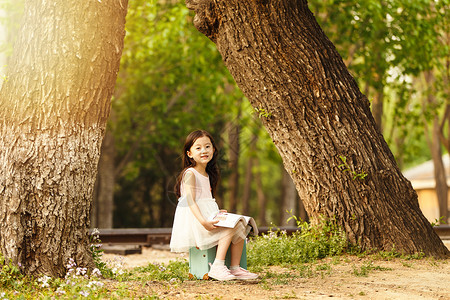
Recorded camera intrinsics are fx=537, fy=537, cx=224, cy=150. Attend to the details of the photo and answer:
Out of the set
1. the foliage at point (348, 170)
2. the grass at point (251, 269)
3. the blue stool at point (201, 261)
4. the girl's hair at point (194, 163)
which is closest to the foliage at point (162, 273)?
the grass at point (251, 269)

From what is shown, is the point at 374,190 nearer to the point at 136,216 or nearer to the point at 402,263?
the point at 402,263

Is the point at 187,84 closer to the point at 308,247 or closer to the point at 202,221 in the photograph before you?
the point at 308,247

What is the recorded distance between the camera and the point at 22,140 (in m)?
4.84

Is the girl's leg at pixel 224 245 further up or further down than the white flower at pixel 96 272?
further up

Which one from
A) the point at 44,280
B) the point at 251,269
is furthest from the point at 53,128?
the point at 251,269

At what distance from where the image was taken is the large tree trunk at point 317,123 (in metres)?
6.63

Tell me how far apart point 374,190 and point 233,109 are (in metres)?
10.6

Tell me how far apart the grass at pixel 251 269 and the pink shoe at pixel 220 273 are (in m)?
0.17

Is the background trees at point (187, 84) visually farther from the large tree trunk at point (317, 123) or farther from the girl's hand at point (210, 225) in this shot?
the girl's hand at point (210, 225)

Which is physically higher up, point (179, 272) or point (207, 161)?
point (207, 161)

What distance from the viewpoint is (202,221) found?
5.29 meters

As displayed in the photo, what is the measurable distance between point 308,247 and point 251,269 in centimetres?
89

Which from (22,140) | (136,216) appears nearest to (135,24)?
(136,216)

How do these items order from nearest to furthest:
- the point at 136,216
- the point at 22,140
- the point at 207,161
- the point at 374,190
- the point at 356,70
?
the point at 22,140 → the point at 207,161 → the point at 374,190 → the point at 356,70 → the point at 136,216
